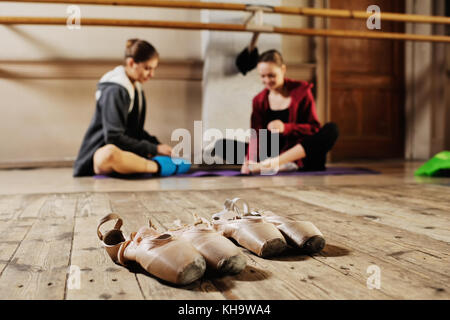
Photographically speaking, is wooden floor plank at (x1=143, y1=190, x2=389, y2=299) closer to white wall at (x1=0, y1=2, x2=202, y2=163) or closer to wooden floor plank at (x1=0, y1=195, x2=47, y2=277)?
wooden floor plank at (x1=0, y1=195, x2=47, y2=277)

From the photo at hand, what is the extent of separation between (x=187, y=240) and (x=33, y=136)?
2893mm

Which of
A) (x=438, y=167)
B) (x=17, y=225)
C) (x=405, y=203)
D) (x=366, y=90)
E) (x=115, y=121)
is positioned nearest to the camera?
(x=17, y=225)

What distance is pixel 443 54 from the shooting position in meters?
3.71

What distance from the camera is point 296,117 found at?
263 centimetres

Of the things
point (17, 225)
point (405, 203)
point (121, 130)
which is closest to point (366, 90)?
point (121, 130)

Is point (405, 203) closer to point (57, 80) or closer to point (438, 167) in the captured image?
point (438, 167)

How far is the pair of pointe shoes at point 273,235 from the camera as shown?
0.77 metres

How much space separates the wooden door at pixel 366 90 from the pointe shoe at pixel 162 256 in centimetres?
313

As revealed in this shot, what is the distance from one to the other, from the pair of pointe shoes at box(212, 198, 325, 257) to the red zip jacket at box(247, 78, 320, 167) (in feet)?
5.64

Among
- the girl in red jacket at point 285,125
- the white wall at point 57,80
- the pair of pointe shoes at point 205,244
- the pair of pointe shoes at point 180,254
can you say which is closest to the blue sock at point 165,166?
the girl in red jacket at point 285,125

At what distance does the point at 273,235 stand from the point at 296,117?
1.92 metres

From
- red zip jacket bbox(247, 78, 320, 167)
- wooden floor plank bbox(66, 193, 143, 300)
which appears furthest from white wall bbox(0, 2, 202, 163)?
wooden floor plank bbox(66, 193, 143, 300)

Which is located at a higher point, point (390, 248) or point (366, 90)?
point (366, 90)
